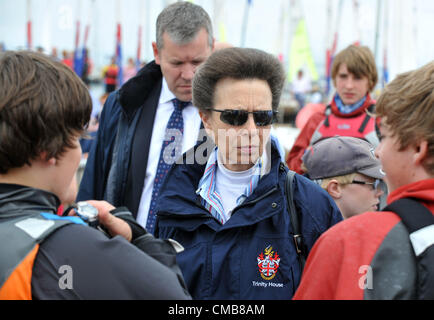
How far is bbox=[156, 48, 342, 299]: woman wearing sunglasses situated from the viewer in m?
2.17

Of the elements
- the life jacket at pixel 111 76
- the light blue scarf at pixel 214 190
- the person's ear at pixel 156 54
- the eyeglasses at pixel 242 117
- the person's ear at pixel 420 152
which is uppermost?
the person's ear at pixel 156 54

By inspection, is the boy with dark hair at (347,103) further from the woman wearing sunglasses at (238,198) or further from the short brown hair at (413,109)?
the short brown hair at (413,109)

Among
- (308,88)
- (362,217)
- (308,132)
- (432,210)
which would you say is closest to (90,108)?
(362,217)

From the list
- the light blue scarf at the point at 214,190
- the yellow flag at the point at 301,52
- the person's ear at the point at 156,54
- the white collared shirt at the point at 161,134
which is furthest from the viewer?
the yellow flag at the point at 301,52

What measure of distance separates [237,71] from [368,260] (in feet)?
4.36

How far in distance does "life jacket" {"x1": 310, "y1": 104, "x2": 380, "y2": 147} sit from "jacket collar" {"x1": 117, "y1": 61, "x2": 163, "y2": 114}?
188 cm

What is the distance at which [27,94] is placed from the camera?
1483mm

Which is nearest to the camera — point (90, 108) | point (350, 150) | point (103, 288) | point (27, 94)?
point (103, 288)

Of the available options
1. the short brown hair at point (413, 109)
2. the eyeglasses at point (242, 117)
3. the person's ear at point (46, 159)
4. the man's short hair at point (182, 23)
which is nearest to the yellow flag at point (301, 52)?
the man's short hair at point (182, 23)

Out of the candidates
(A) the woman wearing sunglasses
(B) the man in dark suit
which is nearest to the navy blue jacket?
(B) the man in dark suit

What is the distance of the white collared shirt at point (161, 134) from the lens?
10.4ft

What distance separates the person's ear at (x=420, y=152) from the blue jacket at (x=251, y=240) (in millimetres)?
737
